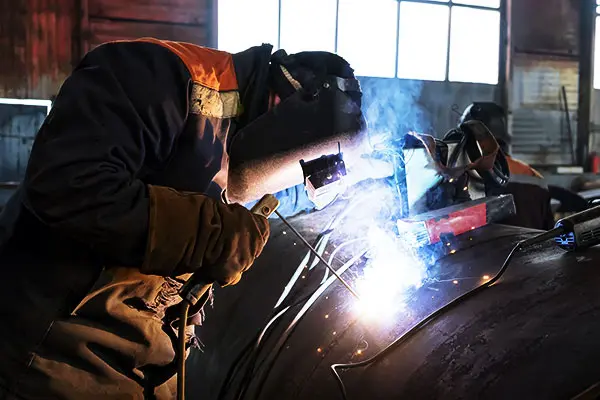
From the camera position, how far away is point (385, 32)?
19.4 feet

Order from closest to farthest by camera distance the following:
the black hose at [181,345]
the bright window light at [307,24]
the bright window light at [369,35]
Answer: the black hose at [181,345]
the bright window light at [307,24]
the bright window light at [369,35]

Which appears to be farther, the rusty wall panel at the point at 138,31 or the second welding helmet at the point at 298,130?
the rusty wall panel at the point at 138,31

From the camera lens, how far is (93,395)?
1351 millimetres

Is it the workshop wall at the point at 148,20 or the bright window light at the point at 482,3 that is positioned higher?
the bright window light at the point at 482,3

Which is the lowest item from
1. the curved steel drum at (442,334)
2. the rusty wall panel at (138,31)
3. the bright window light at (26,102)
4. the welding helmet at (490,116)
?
the curved steel drum at (442,334)

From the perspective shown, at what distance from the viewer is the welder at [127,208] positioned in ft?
3.73

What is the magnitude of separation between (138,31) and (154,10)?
0.22 meters

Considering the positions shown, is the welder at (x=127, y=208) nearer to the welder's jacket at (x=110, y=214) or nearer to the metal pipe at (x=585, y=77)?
the welder's jacket at (x=110, y=214)

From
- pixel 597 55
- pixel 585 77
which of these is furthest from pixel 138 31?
pixel 597 55

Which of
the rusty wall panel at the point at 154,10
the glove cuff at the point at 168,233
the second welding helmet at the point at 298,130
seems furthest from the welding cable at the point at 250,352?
the rusty wall panel at the point at 154,10

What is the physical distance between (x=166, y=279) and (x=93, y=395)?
0.28 metres

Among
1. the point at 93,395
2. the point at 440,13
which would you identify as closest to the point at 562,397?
the point at 93,395

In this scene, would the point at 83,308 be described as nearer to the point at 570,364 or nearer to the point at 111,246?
the point at 111,246

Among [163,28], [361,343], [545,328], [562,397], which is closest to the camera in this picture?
[562,397]
